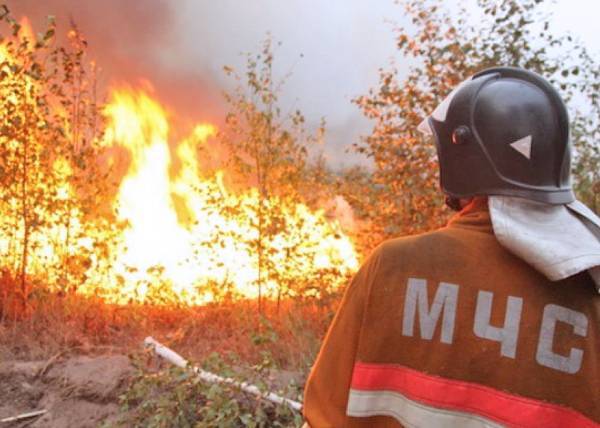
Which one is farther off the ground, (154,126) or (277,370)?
(154,126)

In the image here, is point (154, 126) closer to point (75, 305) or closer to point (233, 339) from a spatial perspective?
point (75, 305)

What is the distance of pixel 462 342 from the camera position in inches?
55.2

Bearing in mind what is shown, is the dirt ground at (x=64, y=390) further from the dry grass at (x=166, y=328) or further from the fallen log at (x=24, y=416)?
the dry grass at (x=166, y=328)

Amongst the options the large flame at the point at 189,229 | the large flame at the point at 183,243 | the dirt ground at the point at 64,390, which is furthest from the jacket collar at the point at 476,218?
the large flame at the point at 189,229

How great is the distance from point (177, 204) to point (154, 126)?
130 cm

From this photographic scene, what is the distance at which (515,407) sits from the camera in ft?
4.48

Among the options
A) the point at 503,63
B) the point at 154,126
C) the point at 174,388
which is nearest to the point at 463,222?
the point at 174,388

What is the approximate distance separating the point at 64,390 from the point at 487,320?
4.81 m

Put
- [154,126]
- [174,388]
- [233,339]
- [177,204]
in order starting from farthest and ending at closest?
[154,126], [177,204], [233,339], [174,388]

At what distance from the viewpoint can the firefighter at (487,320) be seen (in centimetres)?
137

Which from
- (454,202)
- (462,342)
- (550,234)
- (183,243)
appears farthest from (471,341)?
(183,243)

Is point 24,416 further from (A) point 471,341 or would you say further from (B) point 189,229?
(A) point 471,341

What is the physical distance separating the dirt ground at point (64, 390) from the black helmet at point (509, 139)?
13.1 feet

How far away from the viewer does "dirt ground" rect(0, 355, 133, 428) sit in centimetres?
502
